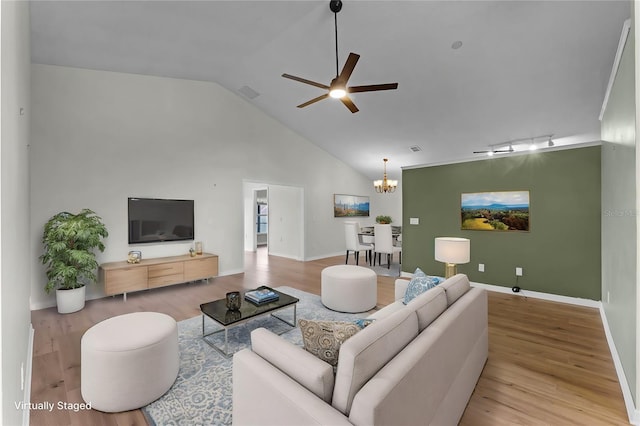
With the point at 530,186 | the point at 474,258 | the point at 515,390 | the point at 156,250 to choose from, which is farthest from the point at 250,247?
the point at 515,390

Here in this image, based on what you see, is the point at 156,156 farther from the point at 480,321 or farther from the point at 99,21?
the point at 480,321

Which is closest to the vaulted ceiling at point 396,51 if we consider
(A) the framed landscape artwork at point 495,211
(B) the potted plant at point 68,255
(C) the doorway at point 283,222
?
(A) the framed landscape artwork at point 495,211

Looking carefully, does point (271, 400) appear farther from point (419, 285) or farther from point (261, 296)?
point (261, 296)

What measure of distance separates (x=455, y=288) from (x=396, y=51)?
3332mm

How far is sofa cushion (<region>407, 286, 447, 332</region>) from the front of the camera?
1.74m

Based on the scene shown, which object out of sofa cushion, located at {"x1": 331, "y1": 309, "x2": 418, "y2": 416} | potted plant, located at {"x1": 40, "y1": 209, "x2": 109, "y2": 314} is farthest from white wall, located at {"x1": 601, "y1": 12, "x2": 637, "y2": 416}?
potted plant, located at {"x1": 40, "y1": 209, "x2": 109, "y2": 314}

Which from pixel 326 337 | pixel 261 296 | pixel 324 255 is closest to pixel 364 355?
pixel 326 337

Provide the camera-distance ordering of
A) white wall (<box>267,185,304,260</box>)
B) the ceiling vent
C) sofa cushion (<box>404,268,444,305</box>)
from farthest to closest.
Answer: white wall (<box>267,185,304,260</box>), the ceiling vent, sofa cushion (<box>404,268,444,305</box>)

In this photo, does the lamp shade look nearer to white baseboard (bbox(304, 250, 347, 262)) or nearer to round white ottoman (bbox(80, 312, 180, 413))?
round white ottoman (bbox(80, 312, 180, 413))

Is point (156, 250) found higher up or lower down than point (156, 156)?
lower down

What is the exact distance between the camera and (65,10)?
302 centimetres

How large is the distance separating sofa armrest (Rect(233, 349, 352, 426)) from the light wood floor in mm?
978

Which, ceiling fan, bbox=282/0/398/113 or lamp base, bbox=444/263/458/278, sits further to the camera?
lamp base, bbox=444/263/458/278

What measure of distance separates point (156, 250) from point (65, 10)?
3390mm
